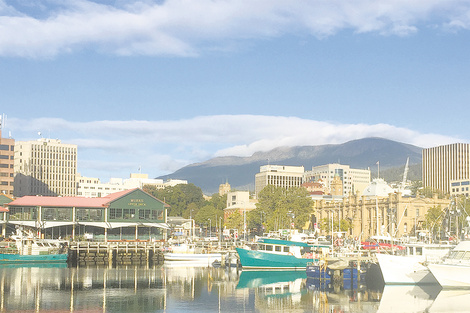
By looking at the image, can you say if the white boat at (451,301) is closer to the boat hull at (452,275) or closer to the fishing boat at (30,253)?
the boat hull at (452,275)

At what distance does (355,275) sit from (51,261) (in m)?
47.3

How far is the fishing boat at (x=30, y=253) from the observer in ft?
310

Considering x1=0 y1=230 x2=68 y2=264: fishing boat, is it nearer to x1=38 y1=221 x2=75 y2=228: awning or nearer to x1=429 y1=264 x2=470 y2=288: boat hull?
x1=38 y1=221 x2=75 y2=228: awning

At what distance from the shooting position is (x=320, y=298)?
64125 mm

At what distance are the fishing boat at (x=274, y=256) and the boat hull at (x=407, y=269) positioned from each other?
61.3ft

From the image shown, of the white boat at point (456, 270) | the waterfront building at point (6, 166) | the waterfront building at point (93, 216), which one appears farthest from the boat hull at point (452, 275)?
the waterfront building at point (6, 166)

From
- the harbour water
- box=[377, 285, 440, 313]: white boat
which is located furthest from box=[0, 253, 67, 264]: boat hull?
box=[377, 285, 440, 313]: white boat

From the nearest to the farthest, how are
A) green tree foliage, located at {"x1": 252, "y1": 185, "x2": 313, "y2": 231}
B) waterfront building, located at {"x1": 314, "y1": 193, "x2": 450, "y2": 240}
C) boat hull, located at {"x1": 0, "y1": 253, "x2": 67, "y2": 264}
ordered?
boat hull, located at {"x1": 0, "y1": 253, "x2": 67, "y2": 264} < waterfront building, located at {"x1": 314, "y1": 193, "x2": 450, "y2": 240} < green tree foliage, located at {"x1": 252, "y1": 185, "x2": 313, "y2": 231}

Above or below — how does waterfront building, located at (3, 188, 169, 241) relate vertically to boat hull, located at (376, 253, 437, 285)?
above

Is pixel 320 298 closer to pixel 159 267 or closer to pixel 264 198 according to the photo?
pixel 159 267

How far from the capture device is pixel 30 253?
96062 mm

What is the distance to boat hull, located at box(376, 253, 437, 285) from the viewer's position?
235ft

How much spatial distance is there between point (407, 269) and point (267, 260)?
23456 mm

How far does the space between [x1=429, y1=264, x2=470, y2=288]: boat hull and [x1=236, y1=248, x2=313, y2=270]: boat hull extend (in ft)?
89.5
